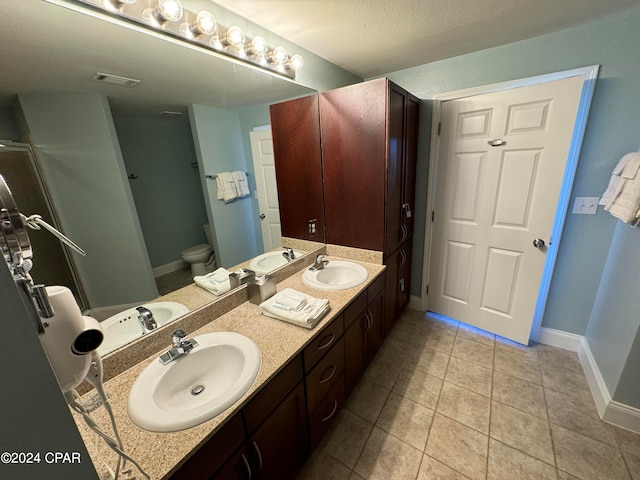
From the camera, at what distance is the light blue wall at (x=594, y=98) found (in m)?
1.46

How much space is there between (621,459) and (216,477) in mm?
1894

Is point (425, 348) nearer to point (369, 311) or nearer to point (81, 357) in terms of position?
point (369, 311)

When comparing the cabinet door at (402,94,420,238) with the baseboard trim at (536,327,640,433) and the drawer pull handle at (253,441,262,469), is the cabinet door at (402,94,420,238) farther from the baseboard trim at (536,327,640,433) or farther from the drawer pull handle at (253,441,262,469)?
the drawer pull handle at (253,441,262,469)

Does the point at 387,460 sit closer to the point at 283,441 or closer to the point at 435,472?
the point at 435,472

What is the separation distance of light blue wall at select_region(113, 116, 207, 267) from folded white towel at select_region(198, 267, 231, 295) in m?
0.16

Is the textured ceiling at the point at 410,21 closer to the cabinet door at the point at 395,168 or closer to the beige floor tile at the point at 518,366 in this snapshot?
the cabinet door at the point at 395,168

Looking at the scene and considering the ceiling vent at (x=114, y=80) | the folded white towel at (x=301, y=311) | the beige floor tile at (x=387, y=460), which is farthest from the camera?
the beige floor tile at (x=387, y=460)

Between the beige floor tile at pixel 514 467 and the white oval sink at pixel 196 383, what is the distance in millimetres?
1317

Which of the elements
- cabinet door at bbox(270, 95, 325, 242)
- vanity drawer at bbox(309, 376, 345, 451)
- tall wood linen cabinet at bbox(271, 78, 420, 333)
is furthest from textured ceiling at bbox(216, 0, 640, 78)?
vanity drawer at bbox(309, 376, 345, 451)

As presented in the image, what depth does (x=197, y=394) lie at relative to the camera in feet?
3.13

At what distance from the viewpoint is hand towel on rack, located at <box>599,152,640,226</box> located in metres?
1.31

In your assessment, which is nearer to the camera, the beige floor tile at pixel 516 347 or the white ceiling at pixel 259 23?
the white ceiling at pixel 259 23

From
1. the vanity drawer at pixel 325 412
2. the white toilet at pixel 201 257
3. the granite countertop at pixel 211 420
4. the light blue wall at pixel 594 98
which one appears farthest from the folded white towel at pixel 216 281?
the light blue wall at pixel 594 98

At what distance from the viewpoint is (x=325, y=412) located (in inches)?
51.2
